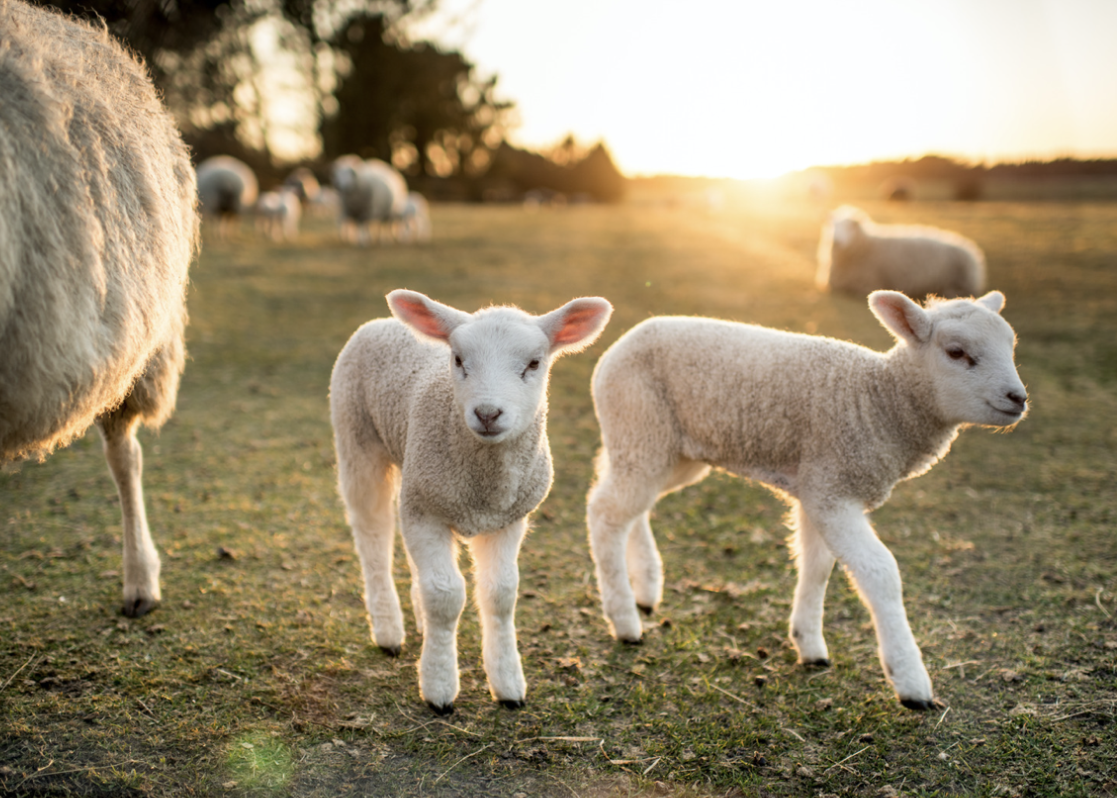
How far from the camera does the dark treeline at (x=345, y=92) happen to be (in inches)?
325

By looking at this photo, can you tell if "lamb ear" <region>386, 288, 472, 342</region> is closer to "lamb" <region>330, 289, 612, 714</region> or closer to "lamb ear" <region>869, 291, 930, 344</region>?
"lamb" <region>330, 289, 612, 714</region>

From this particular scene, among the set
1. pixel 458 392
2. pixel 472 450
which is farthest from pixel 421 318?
pixel 472 450

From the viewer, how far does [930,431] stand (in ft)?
10.9

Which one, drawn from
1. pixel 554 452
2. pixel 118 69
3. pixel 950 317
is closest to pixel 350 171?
pixel 554 452

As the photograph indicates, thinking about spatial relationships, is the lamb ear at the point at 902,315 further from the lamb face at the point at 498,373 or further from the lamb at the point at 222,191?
the lamb at the point at 222,191

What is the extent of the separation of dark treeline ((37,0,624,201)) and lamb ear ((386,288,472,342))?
13.5 feet

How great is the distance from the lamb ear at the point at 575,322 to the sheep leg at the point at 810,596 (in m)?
1.38

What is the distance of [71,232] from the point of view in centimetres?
244

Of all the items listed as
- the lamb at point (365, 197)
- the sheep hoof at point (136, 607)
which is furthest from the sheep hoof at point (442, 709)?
the lamb at point (365, 197)

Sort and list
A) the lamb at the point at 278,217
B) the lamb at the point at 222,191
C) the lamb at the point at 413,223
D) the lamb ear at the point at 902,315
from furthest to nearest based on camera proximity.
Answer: the lamb at the point at 413,223
the lamb at the point at 278,217
the lamb at the point at 222,191
the lamb ear at the point at 902,315

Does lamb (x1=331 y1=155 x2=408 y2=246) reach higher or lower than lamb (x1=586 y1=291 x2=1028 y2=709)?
higher

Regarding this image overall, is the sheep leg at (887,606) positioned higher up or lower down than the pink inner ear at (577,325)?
lower down

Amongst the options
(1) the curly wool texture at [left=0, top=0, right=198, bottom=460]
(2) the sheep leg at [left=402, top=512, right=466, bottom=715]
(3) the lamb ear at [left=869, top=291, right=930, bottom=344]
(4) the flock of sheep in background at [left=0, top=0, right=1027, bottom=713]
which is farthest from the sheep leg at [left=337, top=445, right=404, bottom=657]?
(3) the lamb ear at [left=869, top=291, right=930, bottom=344]

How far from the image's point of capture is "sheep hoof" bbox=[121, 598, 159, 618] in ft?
12.1
